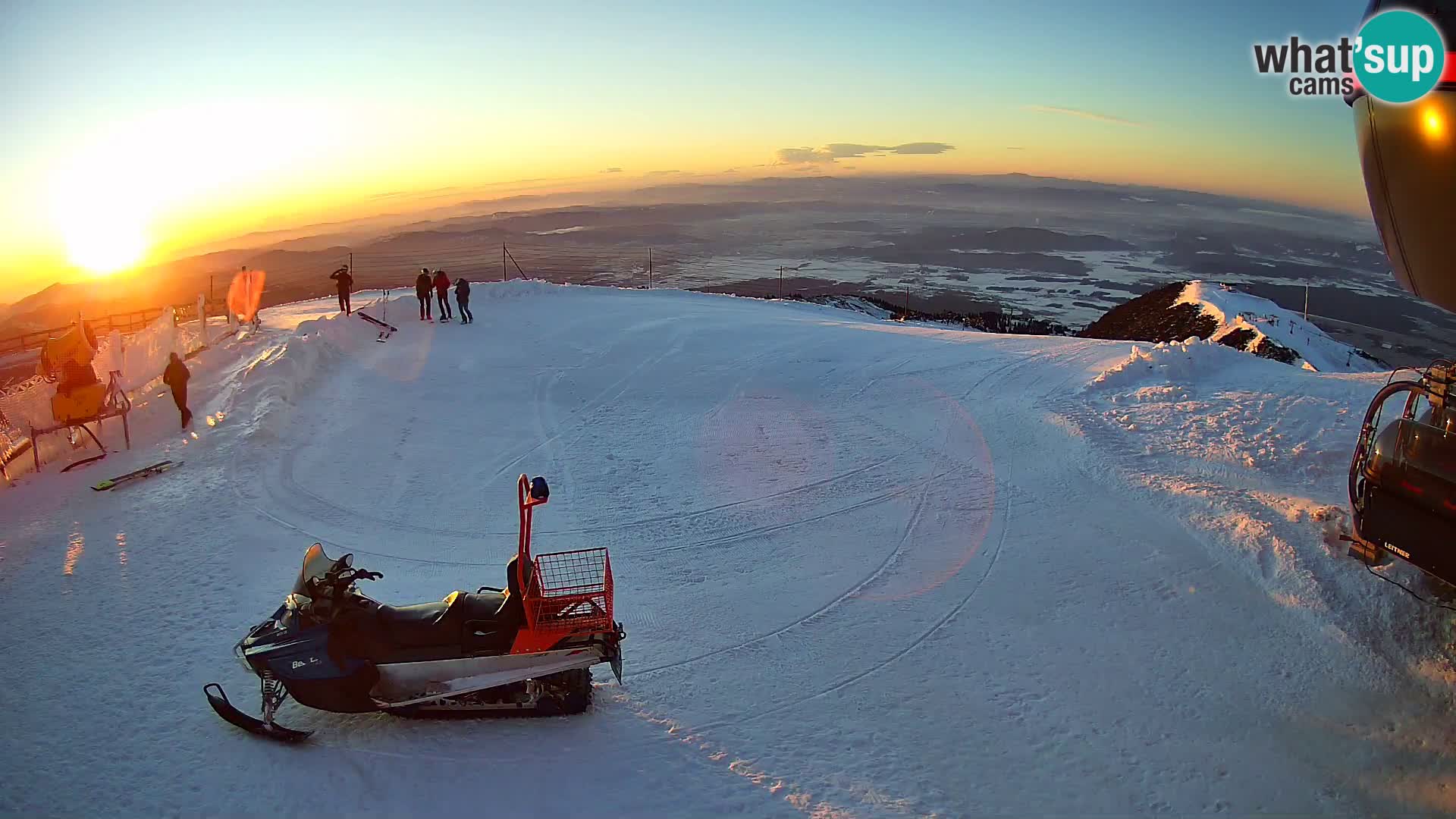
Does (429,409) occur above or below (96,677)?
above

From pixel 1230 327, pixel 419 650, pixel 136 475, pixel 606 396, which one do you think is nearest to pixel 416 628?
pixel 419 650

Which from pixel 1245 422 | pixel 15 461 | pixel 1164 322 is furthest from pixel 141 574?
pixel 1164 322

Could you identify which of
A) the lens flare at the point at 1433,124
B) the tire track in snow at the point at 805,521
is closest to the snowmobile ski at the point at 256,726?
the tire track in snow at the point at 805,521

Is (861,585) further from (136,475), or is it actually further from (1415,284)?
(136,475)

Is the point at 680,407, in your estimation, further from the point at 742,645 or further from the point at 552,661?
the point at 552,661

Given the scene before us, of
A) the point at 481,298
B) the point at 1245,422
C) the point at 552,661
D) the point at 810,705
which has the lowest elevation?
the point at 810,705
